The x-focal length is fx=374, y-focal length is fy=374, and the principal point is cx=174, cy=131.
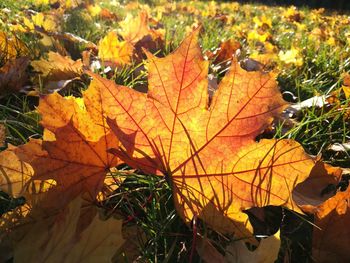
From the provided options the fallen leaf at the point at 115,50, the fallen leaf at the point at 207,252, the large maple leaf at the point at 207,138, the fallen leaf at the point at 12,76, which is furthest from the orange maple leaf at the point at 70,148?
the fallen leaf at the point at 115,50

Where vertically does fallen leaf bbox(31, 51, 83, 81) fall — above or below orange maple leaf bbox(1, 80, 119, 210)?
below

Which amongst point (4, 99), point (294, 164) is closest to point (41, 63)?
point (4, 99)

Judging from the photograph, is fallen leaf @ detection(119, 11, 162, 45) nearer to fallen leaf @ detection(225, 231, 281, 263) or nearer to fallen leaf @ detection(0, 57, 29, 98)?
fallen leaf @ detection(0, 57, 29, 98)

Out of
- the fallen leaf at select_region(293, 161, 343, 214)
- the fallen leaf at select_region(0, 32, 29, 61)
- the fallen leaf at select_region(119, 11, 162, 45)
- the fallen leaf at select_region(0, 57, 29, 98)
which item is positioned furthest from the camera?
the fallen leaf at select_region(119, 11, 162, 45)

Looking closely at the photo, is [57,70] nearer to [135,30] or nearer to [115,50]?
[115,50]

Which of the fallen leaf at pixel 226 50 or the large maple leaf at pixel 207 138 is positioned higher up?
the large maple leaf at pixel 207 138

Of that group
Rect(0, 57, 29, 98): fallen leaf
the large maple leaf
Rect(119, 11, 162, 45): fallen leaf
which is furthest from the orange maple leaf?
Rect(119, 11, 162, 45): fallen leaf

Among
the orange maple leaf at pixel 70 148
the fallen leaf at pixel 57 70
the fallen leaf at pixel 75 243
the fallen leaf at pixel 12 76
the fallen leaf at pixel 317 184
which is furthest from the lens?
the fallen leaf at pixel 57 70

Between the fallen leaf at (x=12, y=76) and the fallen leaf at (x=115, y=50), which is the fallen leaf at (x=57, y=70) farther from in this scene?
the fallen leaf at (x=115, y=50)

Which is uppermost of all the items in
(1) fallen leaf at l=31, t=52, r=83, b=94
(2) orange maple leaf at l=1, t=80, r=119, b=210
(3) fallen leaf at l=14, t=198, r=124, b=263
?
(2) orange maple leaf at l=1, t=80, r=119, b=210
